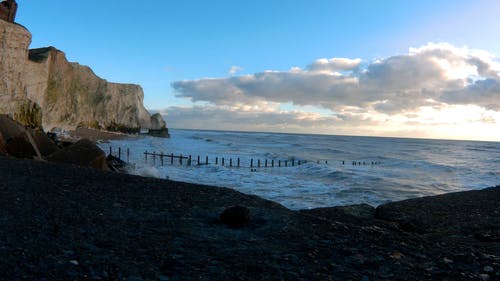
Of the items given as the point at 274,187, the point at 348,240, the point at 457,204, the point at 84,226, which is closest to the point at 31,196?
the point at 84,226

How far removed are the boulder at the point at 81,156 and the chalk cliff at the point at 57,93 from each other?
22.0 m

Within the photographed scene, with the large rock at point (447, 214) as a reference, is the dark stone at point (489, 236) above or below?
above

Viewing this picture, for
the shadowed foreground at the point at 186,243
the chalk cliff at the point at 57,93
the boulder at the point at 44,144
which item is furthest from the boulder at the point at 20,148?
the chalk cliff at the point at 57,93

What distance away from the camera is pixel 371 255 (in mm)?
5156

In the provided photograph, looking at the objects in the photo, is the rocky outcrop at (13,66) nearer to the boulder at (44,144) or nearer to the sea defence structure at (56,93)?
the sea defence structure at (56,93)

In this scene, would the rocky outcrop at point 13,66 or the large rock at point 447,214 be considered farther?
the rocky outcrop at point 13,66

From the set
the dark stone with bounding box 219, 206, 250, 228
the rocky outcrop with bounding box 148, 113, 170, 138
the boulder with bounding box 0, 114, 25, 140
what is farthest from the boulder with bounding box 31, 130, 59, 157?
the rocky outcrop with bounding box 148, 113, 170, 138

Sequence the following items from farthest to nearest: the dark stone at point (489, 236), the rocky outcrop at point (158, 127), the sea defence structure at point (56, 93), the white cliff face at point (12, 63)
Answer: the rocky outcrop at point (158, 127), the sea defence structure at point (56, 93), the white cliff face at point (12, 63), the dark stone at point (489, 236)

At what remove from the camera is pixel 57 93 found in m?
53.5

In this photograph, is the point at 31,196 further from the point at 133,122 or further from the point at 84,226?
the point at 133,122

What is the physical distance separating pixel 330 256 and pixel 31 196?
5.82 meters

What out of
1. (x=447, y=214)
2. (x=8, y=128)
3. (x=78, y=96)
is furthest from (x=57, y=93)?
(x=447, y=214)

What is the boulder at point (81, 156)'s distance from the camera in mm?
15055

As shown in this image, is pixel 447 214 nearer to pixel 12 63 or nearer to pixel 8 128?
pixel 8 128
